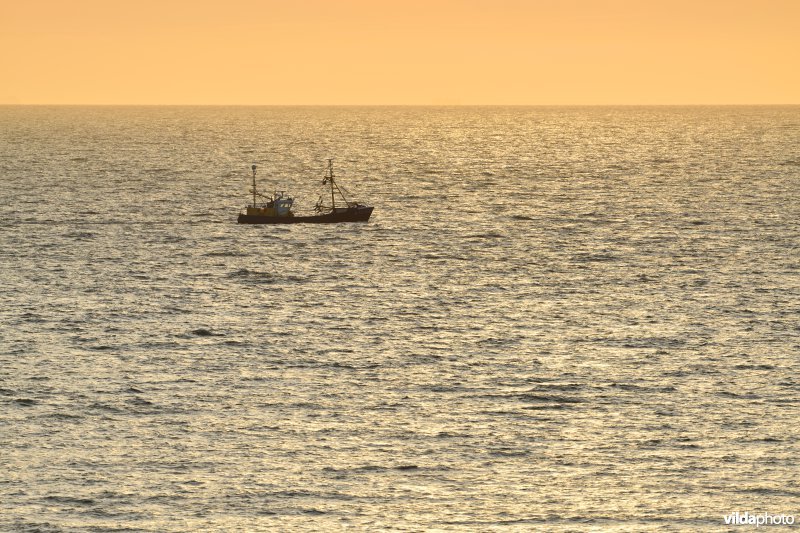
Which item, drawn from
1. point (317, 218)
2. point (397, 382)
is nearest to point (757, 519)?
point (397, 382)

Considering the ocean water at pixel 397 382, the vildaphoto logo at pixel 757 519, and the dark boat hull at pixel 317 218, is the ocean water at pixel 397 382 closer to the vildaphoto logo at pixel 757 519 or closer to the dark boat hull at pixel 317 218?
the vildaphoto logo at pixel 757 519

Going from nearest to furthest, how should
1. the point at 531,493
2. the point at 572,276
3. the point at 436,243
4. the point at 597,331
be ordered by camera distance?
the point at 531,493, the point at 597,331, the point at 572,276, the point at 436,243

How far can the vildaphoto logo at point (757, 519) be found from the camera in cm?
5341

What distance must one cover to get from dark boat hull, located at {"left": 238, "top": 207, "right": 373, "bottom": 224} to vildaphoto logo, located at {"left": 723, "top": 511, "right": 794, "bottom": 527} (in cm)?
10245

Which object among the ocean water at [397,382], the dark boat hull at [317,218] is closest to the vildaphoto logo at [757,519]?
the ocean water at [397,382]

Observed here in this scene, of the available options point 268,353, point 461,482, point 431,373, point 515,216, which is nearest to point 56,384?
point 268,353

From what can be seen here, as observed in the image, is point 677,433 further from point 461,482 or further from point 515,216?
point 515,216

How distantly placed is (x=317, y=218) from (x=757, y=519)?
10452 cm

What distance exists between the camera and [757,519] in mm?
53875

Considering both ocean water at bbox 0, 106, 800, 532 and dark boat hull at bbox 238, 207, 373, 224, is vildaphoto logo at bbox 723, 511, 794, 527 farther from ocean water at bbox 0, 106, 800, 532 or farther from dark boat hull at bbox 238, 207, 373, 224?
dark boat hull at bbox 238, 207, 373, 224

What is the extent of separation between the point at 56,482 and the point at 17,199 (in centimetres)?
12541

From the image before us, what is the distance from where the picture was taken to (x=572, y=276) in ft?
375

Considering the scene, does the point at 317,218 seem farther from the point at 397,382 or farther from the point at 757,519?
the point at 757,519

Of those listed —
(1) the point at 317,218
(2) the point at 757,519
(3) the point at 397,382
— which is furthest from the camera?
(1) the point at 317,218
